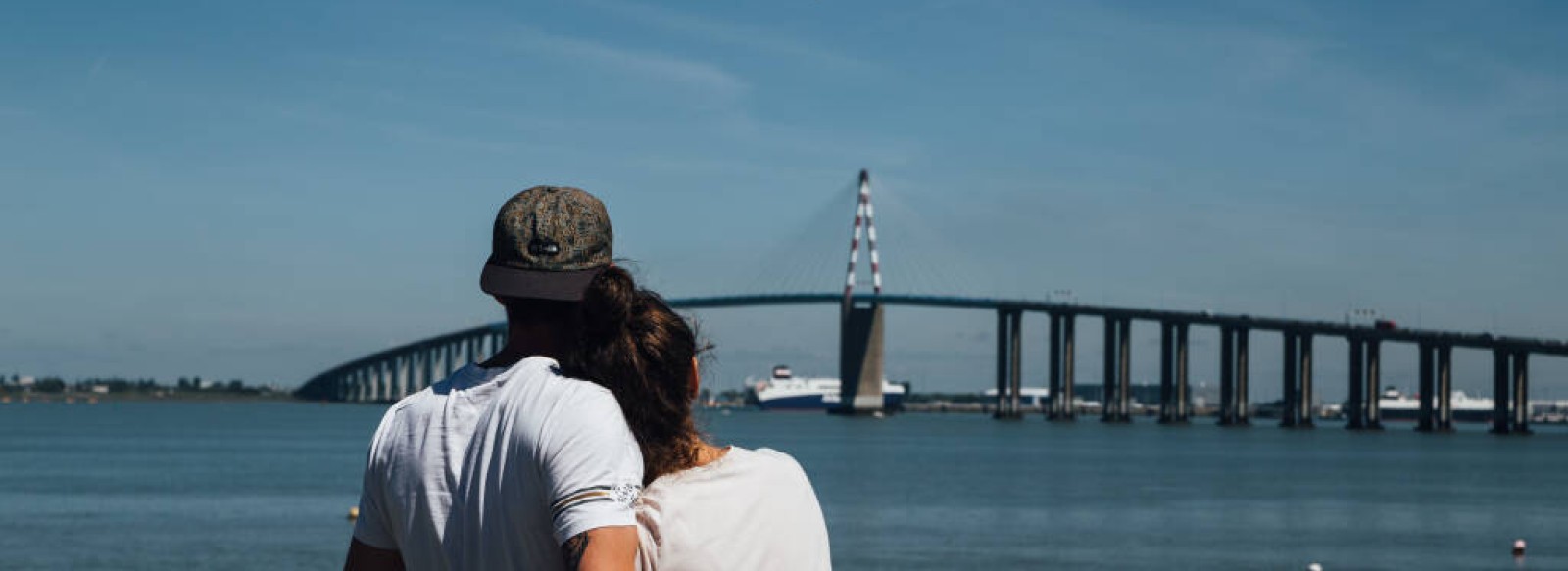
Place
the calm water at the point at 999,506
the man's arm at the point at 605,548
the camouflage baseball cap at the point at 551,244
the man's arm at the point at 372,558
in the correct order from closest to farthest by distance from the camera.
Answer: the man's arm at the point at 605,548 → the camouflage baseball cap at the point at 551,244 → the man's arm at the point at 372,558 → the calm water at the point at 999,506

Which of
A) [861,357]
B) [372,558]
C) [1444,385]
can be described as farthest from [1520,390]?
[372,558]

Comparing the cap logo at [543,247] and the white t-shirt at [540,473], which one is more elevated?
the cap logo at [543,247]

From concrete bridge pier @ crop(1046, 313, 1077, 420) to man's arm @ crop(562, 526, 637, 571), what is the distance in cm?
12975

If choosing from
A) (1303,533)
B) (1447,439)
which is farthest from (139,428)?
(1303,533)

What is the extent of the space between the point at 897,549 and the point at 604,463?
3056 cm

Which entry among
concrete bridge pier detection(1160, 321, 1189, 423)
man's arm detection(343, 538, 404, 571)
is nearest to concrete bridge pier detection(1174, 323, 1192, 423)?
concrete bridge pier detection(1160, 321, 1189, 423)

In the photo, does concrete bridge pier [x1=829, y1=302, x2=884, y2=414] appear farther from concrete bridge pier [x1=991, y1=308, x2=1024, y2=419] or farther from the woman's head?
the woman's head

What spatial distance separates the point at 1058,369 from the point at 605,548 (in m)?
138

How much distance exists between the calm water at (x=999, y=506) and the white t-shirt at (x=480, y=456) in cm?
2669

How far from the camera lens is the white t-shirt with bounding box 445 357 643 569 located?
8.30 feet

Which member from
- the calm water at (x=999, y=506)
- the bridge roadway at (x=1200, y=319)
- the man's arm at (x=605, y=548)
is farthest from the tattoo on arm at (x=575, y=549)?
the bridge roadway at (x=1200, y=319)

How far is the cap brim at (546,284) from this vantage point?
2.80 metres

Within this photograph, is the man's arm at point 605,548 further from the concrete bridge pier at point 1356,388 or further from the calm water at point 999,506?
the concrete bridge pier at point 1356,388

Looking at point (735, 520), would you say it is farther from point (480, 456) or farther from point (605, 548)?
point (480, 456)
